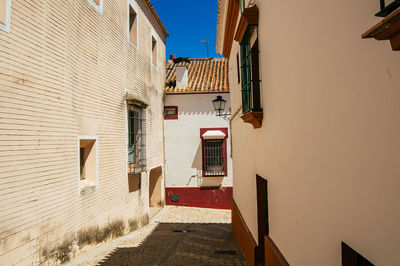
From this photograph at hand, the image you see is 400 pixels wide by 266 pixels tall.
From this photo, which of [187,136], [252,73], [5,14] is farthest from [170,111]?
[5,14]

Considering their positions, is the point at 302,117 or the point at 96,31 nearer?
the point at 302,117

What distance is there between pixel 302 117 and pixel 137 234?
8134mm

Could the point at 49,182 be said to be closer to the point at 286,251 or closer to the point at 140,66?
the point at 286,251

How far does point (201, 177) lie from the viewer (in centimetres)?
1509

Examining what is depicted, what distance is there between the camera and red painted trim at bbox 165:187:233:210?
48.9ft

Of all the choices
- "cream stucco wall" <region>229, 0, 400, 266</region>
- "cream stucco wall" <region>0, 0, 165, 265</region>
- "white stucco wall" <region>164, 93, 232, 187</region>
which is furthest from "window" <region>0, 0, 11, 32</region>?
"white stucco wall" <region>164, 93, 232, 187</region>

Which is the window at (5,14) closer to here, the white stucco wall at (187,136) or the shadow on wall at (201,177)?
the white stucco wall at (187,136)

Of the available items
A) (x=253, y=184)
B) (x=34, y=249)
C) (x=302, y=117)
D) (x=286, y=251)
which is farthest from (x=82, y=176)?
(x=302, y=117)

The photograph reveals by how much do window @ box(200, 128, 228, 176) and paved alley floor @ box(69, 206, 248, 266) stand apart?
301 centimetres

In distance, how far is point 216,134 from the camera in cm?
1483

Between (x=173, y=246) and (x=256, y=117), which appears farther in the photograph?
(x=173, y=246)

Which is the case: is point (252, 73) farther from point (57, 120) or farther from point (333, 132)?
point (57, 120)

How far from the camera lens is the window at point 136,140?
32.7 ft

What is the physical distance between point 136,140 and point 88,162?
11.3ft
